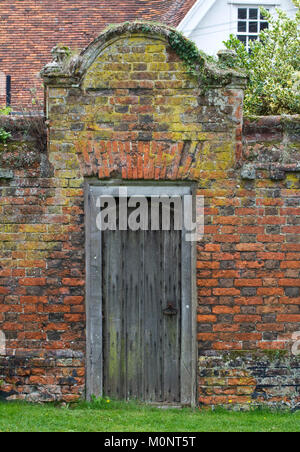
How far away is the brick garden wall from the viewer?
6.00 meters

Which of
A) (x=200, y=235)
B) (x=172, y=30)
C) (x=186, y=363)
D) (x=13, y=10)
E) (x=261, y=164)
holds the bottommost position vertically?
(x=186, y=363)

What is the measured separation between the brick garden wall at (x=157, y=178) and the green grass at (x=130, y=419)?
217 millimetres

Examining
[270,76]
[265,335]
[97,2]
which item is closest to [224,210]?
[265,335]

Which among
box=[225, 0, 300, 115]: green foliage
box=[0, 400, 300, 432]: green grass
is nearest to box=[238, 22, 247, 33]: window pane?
box=[225, 0, 300, 115]: green foliage

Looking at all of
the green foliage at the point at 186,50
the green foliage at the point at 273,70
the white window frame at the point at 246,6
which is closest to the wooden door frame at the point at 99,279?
the green foliage at the point at 186,50

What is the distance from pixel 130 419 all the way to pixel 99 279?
56.4 inches

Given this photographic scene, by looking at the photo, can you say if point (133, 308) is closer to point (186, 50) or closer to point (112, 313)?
point (112, 313)

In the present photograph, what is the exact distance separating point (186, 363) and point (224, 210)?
166cm

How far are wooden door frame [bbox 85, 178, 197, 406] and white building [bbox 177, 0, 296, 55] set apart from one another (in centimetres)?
849

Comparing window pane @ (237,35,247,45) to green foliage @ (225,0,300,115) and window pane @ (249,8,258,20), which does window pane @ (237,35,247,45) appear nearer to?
window pane @ (249,8,258,20)

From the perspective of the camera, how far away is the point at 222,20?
46.1 feet

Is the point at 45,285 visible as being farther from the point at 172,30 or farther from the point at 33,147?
the point at 172,30

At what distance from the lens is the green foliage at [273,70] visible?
750cm

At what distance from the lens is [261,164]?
6.10 meters
